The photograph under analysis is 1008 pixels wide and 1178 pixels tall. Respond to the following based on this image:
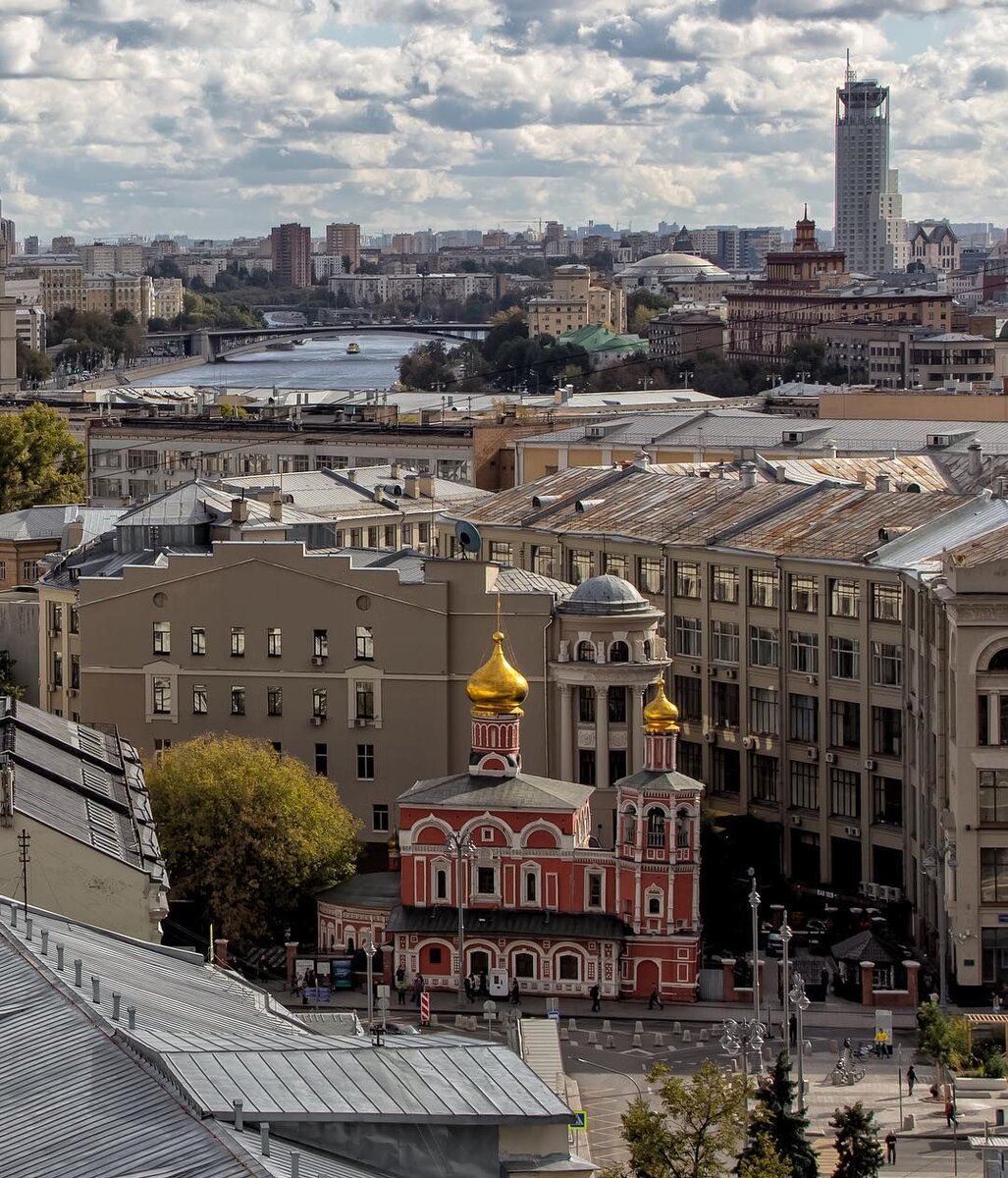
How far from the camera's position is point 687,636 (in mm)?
65438

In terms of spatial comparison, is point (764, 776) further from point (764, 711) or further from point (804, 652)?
point (804, 652)

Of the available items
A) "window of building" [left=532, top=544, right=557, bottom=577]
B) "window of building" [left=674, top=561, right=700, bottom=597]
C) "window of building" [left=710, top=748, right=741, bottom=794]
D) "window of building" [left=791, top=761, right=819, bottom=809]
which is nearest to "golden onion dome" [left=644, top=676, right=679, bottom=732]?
"window of building" [left=791, top=761, right=819, bottom=809]

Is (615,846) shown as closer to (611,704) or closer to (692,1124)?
(611,704)

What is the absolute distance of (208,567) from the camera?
6178 centimetres

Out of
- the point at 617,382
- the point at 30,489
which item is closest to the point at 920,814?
the point at 30,489

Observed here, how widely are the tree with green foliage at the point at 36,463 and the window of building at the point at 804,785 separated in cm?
5463

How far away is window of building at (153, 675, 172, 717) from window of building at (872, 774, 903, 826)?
13.8 meters

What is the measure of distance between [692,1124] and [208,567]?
99.4ft

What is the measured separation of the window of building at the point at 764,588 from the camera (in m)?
63.2

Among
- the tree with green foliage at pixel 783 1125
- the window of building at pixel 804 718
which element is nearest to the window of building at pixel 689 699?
the window of building at pixel 804 718

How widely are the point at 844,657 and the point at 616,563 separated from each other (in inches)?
327

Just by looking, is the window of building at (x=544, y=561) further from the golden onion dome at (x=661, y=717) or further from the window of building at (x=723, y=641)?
the golden onion dome at (x=661, y=717)

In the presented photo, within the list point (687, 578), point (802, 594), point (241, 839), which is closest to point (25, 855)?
point (241, 839)

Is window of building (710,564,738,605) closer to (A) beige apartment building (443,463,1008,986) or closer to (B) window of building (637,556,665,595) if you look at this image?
(A) beige apartment building (443,463,1008,986)
